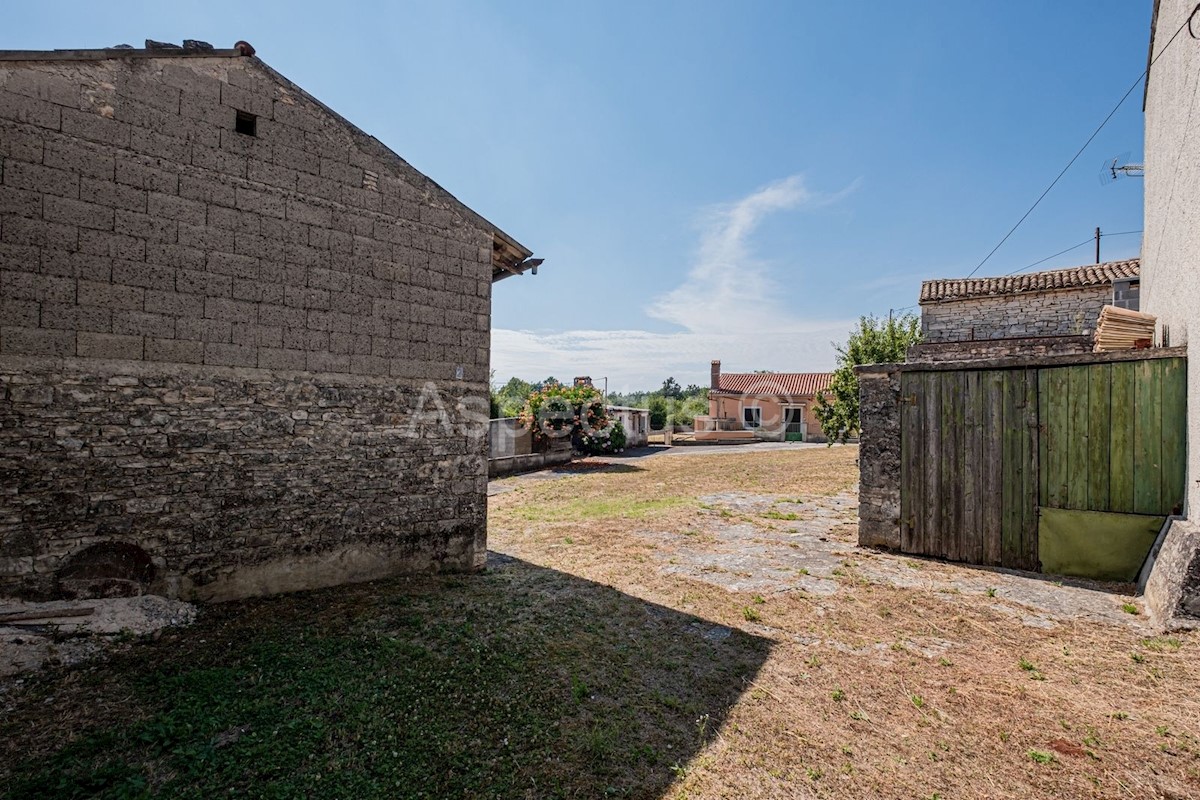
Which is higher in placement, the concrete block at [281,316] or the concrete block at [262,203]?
the concrete block at [262,203]

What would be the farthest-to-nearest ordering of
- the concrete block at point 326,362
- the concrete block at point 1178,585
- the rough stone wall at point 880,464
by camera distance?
1. the rough stone wall at point 880,464
2. the concrete block at point 326,362
3. the concrete block at point 1178,585

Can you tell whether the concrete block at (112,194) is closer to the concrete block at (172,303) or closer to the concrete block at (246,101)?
the concrete block at (172,303)

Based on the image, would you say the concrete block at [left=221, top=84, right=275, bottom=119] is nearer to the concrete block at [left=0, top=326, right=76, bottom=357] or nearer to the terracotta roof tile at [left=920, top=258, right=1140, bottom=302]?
the concrete block at [left=0, top=326, right=76, bottom=357]

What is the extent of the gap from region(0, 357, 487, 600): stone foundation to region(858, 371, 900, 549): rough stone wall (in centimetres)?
508

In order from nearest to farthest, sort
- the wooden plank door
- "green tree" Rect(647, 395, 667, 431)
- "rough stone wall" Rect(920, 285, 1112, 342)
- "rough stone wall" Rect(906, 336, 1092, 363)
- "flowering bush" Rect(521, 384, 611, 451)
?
the wooden plank door
"rough stone wall" Rect(906, 336, 1092, 363)
"rough stone wall" Rect(920, 285, 1112, 342)
"flowering bush" Rect(521, 384, 611, 451)
"green tree" Rect(647, 395, 667, 431)

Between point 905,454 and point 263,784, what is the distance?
23.5 feet

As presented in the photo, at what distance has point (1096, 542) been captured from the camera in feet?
18.1

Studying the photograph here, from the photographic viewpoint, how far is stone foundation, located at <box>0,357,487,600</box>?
399 cm

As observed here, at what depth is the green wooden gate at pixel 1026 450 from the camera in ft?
17.3

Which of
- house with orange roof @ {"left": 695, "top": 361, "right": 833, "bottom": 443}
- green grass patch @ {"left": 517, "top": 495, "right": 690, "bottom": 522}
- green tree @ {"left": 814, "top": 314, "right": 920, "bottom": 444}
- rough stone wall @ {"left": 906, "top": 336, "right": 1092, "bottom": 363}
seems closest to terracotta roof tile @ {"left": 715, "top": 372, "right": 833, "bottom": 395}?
house with orange roof @ {"left": 695, "top": 361, "right": 833, "bottom": 443}

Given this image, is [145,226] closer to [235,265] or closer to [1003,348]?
[235,265]

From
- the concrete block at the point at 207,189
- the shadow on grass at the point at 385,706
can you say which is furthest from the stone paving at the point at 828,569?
the concrete block at the point at 207,189

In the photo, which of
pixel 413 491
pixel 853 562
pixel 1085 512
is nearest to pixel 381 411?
pixel 413 491

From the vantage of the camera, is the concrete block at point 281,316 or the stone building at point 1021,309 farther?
the stone building at point 1021,309
